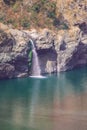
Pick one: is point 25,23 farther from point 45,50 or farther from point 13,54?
point 13,54

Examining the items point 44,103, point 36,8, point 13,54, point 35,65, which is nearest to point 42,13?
point 36,8

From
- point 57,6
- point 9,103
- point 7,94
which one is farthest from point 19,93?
point 57,6

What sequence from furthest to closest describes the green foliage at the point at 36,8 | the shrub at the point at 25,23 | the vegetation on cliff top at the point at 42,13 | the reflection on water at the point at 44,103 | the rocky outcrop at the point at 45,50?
1. the green foliage at the point at 36,8
2. the vegetation on cliff top at the point at 42,13
3. the shrub at the point at 25,23
4. the rocky outcrop at the point at 45,50
5. the reflection on water at the point at 44,103

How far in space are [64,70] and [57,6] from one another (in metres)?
13.8

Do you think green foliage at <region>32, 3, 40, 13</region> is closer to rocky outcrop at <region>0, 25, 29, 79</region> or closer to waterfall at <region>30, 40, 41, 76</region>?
rocky outcrop at <region>0, 25, 29, 79</region>

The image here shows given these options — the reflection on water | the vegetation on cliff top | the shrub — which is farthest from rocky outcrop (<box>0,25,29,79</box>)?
the vegetation on cliff top

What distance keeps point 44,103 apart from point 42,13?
124 ft

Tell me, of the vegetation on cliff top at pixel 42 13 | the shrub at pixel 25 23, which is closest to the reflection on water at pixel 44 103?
the shrub at pixel 25 23

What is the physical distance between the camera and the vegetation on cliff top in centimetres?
9131

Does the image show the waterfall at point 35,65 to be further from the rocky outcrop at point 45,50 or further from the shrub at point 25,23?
the shrub at point 25,23

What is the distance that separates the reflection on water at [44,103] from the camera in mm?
51131

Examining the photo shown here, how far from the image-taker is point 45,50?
89.3m

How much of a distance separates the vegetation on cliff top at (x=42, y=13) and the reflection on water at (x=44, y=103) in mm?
13094

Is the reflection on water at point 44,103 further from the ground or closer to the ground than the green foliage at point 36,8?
closer to the ground
